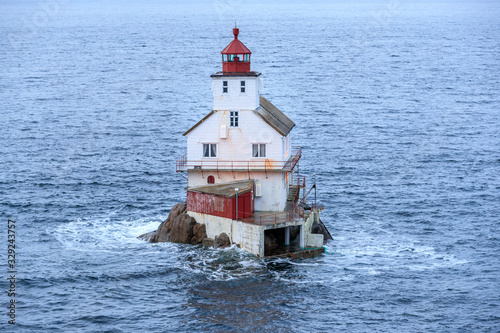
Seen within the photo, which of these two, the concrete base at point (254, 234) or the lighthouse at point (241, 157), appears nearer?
the concrete base at point (254, 234)

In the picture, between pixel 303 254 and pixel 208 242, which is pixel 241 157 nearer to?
pixel 208 242

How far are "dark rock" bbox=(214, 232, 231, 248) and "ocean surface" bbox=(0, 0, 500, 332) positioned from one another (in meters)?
0.75

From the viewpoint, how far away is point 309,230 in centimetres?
6525

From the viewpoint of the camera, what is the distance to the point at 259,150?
6488 centimetres

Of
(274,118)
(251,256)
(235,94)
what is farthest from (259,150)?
(251,256)

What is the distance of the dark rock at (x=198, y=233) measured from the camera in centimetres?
6350

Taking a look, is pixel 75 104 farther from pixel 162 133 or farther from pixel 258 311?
pixel 258 311

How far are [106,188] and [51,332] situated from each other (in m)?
35.2

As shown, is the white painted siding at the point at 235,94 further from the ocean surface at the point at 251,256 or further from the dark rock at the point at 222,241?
the ocean surface at the point at 251,256

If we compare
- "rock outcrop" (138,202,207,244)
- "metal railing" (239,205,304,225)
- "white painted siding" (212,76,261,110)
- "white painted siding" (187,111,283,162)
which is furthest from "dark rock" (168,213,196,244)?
"white painted siding" (212,76,261,110)

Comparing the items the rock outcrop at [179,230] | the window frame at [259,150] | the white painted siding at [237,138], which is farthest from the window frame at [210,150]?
the rock outcrop at [179,230]

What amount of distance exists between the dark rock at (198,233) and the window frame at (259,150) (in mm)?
7147

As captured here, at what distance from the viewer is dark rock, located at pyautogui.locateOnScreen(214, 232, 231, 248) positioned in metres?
62.0

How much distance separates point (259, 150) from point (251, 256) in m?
9.21
